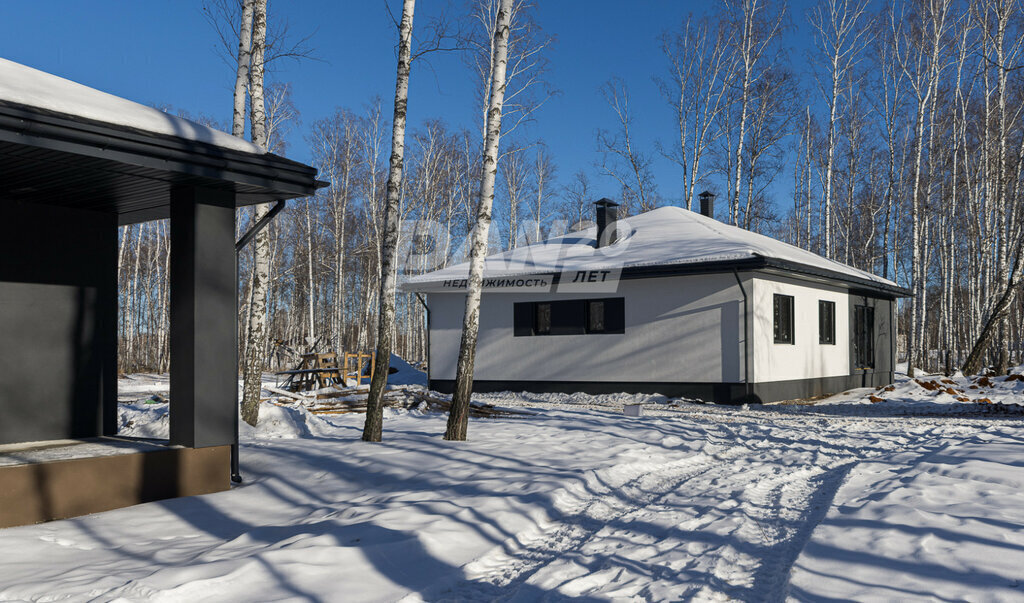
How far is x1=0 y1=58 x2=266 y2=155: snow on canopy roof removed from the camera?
481cm

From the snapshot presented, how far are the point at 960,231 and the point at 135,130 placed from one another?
3456 centimetres

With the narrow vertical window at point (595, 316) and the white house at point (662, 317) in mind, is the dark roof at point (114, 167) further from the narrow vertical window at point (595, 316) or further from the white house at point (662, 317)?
the narrow vertical window at point (595, 316)

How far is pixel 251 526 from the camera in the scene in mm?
5031

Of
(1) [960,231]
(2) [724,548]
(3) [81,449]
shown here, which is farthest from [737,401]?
(1) [960,231]

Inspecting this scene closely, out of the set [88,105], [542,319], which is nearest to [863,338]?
[542,319]

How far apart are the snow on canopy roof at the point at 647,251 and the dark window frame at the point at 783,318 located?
35.7 inches

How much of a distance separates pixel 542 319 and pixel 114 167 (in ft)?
40.8

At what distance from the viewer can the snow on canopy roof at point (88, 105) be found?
4.81 m

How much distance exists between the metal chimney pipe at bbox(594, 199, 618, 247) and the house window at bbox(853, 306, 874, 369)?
6.99 m

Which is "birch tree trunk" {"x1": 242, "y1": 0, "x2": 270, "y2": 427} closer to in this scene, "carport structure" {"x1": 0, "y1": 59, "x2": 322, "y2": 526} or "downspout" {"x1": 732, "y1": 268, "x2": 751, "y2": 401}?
"carport structure" {"x1": 0, "y1": 59, "x2": 322, "y2": 526}

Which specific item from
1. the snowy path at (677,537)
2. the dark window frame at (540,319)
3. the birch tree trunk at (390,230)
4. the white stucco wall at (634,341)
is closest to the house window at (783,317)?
the white stucco wall at (634,341)

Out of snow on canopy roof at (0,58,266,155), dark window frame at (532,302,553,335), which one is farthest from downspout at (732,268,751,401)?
snow on canopy roof at (0,58,266,155)

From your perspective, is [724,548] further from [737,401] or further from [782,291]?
[782,291]

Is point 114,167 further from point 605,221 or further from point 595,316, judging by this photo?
point 605,221
